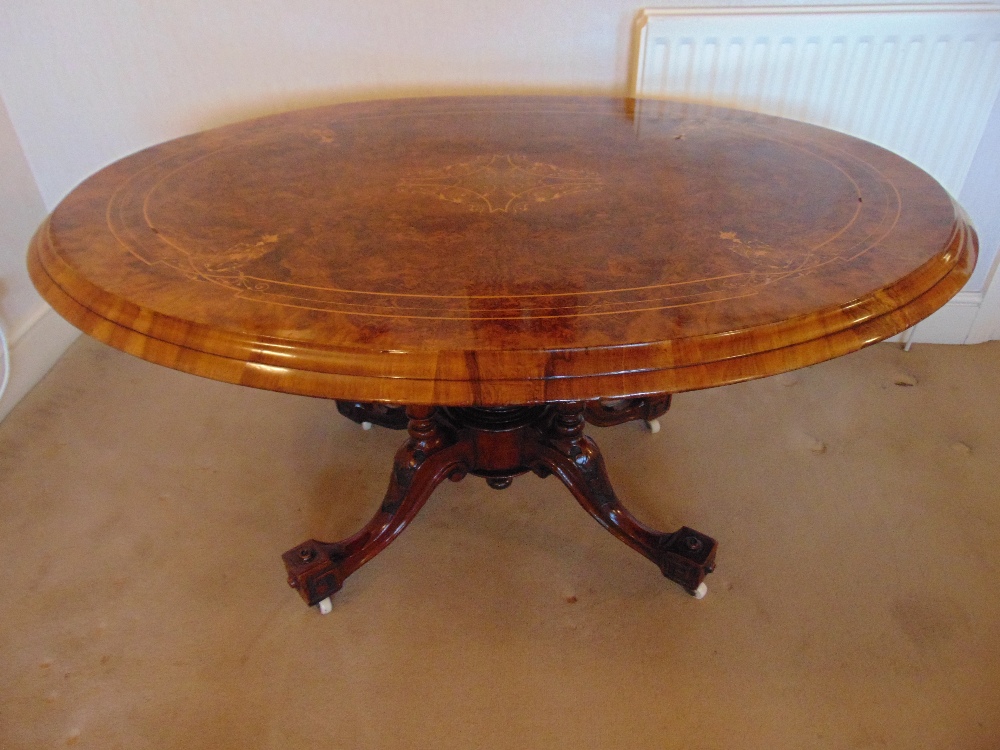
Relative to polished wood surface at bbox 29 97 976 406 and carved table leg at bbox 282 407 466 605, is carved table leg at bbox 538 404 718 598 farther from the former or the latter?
polished wood surface at bbox 29 97 976 406

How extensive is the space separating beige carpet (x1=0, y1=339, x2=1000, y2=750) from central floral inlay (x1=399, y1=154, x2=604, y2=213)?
697 millimetres

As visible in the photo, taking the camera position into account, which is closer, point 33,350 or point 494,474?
point 494,474

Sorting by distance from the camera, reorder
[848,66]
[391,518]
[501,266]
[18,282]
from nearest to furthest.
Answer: [501,266] → [391,518] → [848,66] → [18,282]

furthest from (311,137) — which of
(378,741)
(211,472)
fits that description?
(378,741)

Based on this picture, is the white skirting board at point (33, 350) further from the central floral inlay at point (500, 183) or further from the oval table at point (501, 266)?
the central floral inlay at point (500, 183)

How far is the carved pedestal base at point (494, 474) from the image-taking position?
1.21 metres

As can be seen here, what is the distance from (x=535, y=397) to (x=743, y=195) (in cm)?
53

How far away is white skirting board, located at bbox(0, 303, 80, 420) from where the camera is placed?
179 cm

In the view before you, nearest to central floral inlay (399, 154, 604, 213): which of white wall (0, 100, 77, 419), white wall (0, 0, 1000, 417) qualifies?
white wall (0, 0, 1000, 417)

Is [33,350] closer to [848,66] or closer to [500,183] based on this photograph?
[500,183]

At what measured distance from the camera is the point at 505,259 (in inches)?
32.6

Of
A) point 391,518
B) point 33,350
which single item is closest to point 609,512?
point 391,518

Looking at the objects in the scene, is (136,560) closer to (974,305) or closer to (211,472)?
(211,472)

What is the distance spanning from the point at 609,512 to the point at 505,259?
2.00 ft
